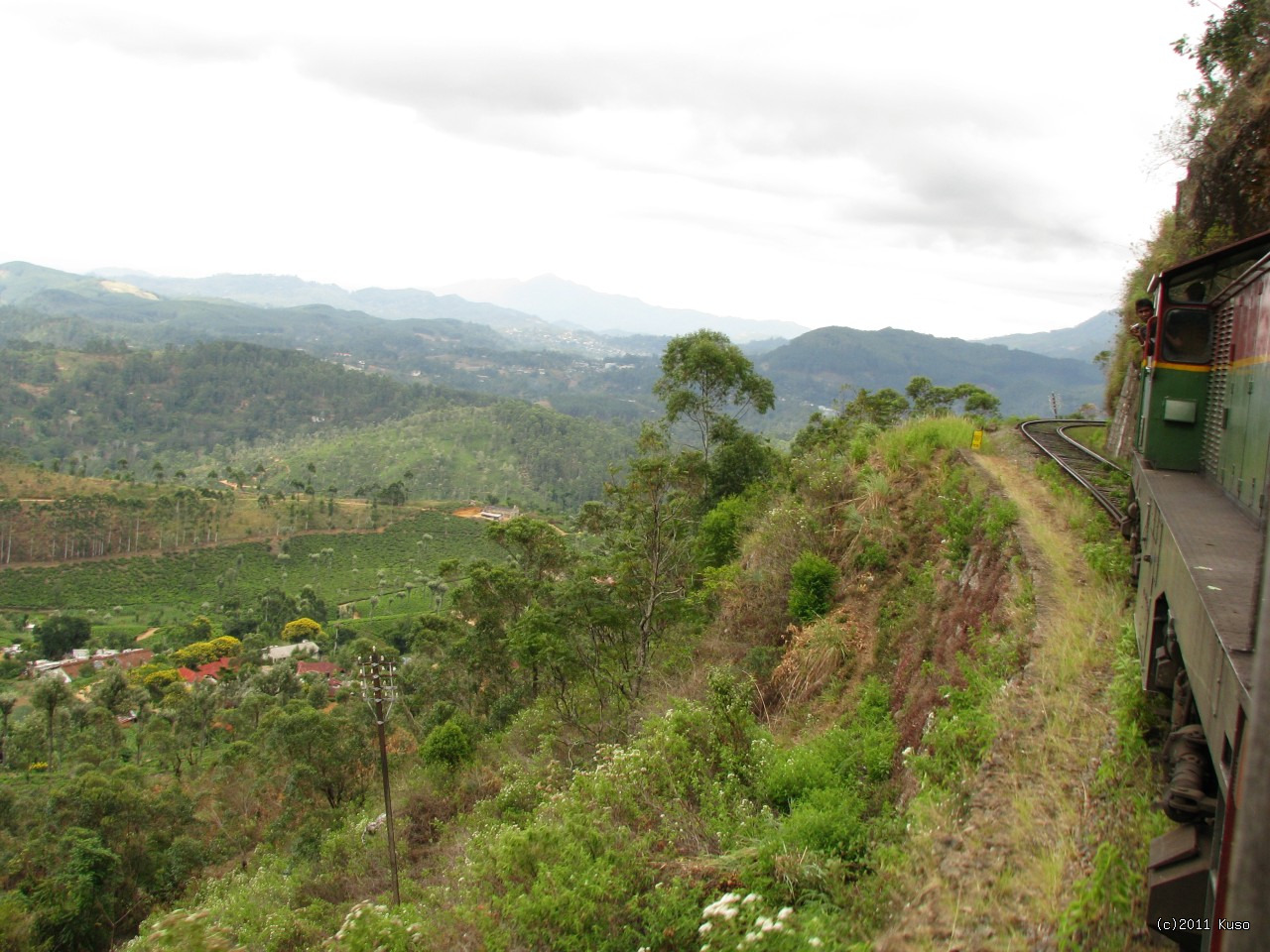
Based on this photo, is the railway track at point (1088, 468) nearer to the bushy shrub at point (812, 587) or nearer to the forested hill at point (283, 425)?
the bushy shrub at point (812, 587)

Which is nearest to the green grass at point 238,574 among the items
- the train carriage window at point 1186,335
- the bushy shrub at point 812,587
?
the bushy shrub at point 812,587

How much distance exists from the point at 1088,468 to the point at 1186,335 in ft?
16.4

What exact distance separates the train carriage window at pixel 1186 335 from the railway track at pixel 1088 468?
59.0 inches

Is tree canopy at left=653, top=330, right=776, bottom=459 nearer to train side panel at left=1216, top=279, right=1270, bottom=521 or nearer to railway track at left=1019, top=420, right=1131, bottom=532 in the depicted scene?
railway track at left=1019, top=420, right=1131, bottom=532

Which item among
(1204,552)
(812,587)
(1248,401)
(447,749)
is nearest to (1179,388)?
(1248,401)

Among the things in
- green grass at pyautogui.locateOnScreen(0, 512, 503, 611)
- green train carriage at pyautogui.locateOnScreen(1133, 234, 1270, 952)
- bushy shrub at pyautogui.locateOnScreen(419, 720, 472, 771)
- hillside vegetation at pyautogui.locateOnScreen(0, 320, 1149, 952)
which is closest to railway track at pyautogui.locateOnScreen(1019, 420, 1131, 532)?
hillside vegetation at pyautogui.locateOnScreen(0, 320, 1149, 952)

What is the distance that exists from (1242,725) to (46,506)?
8235cm

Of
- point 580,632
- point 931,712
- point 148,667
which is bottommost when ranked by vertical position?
point 148,667

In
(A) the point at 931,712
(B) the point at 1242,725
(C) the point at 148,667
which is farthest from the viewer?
(C) the point at 148,667

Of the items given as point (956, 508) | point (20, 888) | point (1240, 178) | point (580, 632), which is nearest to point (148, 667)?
point (20, 888)

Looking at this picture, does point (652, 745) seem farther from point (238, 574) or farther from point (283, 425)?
point (283, 425)

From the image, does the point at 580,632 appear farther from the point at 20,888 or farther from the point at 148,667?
the point at 148,667

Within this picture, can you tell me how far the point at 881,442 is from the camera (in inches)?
512

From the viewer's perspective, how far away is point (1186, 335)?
7133 millimetres
